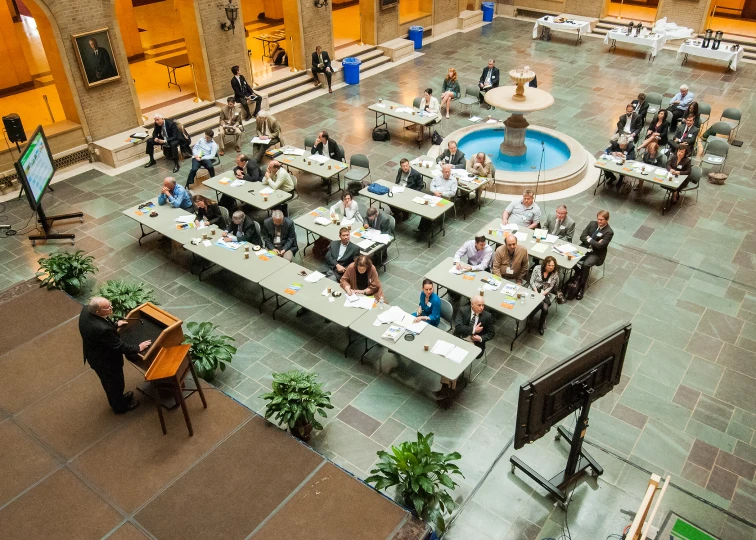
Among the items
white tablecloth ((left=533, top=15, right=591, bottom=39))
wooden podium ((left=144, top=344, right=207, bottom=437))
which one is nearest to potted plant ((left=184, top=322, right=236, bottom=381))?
wooden podium ((left=144, top=344, right=207, bottom=437))

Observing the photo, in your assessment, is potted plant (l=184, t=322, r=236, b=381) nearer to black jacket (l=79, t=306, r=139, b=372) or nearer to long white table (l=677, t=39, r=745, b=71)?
black jacket (l=79, t=306, r=139, b=372)

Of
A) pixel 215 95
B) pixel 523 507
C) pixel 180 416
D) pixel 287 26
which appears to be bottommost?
pixel 523 507

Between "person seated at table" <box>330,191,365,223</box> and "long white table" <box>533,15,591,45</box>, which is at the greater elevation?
"long white table" <box>533,15,591,45</box>

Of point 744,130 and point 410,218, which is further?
point 744,130

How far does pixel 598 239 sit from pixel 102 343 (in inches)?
294

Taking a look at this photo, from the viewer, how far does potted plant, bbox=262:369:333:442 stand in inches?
273

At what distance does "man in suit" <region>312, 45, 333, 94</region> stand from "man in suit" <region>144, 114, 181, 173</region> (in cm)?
525

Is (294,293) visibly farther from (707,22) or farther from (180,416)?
(707,22)

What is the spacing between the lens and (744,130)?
15.2 metres

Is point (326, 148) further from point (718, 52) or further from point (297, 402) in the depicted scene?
point (718, 52)

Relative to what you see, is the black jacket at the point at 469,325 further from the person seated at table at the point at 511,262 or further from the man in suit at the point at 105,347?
the man in suit at the point at 105,347

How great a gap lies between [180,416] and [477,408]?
3.68 meters

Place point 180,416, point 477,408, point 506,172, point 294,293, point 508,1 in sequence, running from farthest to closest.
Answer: point 508,1, point 506,172, point 294,293, point 477,408, point 180,416

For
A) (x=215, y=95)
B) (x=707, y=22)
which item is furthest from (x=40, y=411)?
(x=707, y=22)
